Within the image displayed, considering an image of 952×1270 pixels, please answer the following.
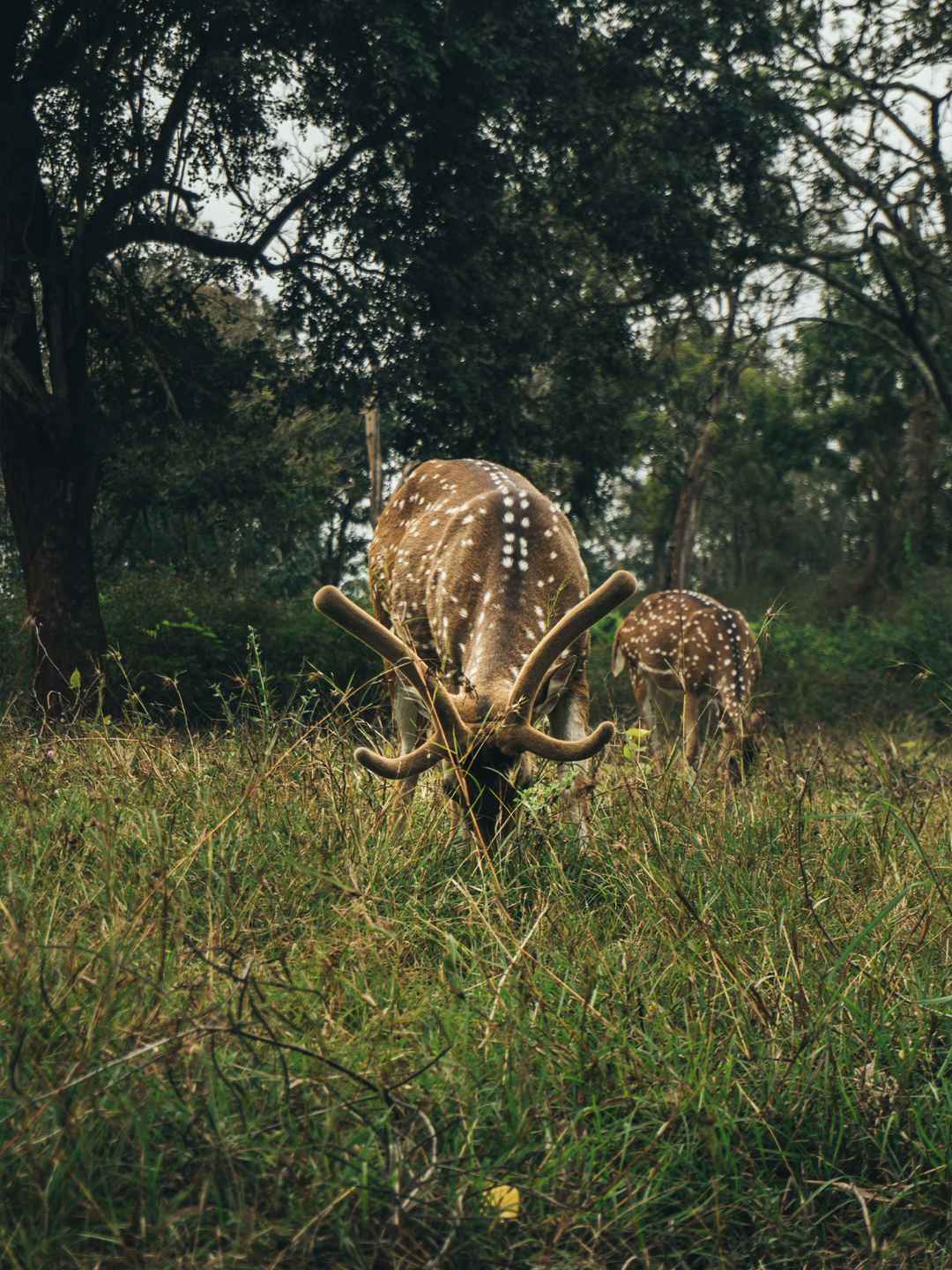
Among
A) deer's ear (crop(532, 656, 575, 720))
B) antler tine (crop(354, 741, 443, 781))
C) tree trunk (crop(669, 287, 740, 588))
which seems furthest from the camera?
tree trunk (crop(669, 287, 740, 588))

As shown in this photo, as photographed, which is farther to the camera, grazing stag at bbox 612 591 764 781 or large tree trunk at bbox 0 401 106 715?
large tree trunk at bbox 0 401 106 715

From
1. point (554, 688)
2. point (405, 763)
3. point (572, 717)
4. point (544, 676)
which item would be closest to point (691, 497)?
point (572, 717)

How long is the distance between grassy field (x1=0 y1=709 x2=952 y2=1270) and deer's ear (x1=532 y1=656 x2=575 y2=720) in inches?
33.1

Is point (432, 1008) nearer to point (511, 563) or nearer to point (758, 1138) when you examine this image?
point (758, 1138)

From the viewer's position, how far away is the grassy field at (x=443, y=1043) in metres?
2.79

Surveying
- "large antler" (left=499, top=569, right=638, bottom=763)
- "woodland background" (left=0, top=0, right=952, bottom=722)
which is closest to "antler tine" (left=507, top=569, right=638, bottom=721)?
"large antler" (left=499, top=569, right=638, bottom=763)

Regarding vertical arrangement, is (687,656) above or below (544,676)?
below

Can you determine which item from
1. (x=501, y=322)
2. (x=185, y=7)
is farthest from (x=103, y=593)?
(x=185, y=7)

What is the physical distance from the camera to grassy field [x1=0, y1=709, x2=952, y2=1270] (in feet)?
9.16

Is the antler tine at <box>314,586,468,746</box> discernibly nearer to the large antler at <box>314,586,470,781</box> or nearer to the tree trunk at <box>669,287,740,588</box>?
A: the large antler at <box>314,586,470,781</box>

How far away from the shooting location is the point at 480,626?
5930mm

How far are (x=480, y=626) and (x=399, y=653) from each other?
2.42 feet

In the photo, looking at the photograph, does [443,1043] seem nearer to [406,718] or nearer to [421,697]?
[421,697]

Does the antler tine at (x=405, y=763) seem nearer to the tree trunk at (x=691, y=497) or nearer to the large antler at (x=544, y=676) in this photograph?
the large antler at (x=544, y=676)
